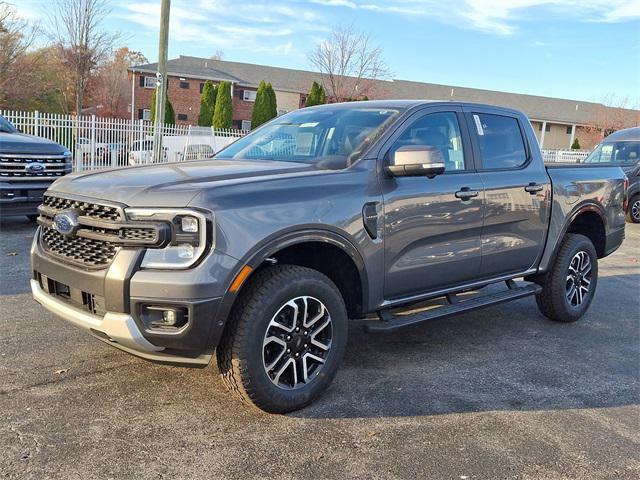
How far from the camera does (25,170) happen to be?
8727 mm

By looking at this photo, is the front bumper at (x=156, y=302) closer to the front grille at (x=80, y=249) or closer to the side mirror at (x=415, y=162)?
the front grille at (x=80, y=249)

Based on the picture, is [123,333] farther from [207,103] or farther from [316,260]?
[207,103]

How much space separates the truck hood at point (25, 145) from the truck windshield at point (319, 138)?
5.20 m

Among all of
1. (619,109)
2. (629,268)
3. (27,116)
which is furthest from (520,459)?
(619,109)

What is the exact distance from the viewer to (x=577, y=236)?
18.6ft

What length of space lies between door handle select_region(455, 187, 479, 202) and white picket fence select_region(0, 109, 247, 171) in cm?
1134

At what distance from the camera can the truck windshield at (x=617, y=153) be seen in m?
15.5

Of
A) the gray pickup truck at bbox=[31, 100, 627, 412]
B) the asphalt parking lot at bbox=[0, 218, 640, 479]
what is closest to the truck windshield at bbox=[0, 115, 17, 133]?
the asphalt parking lot at bbox=[0, 218, 640, 479]

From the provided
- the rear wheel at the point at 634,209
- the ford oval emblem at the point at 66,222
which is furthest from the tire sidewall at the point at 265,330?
the rear wheel at the point at 634,209

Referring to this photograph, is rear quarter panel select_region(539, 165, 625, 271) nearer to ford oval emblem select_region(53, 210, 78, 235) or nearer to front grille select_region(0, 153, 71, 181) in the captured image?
ford oval emblem select_region(53, 210, 78, 235)

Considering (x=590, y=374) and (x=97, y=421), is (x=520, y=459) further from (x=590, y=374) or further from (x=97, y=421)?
(x=97, y=421)

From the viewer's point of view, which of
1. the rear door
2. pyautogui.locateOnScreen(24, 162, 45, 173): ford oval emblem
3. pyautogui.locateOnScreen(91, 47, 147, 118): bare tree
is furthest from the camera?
pyautogui.locateOnScreen(91, 47, 147, 118): bare tree

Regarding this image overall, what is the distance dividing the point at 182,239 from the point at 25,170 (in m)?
6.83

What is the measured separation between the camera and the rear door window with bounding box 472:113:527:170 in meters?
4.83
